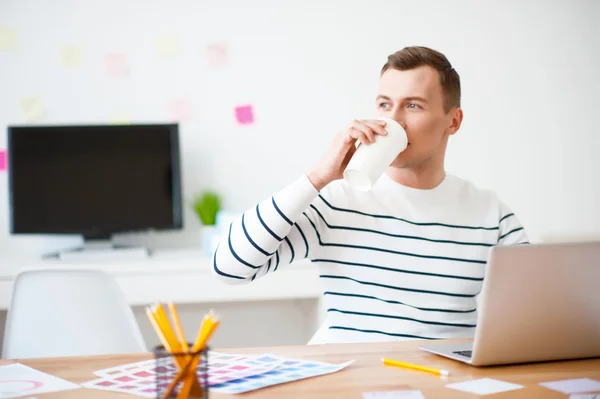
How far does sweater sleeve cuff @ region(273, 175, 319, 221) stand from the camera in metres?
1.56

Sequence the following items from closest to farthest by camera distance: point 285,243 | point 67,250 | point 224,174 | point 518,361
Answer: point 518,361
point 285,243
point 67,250
point 224,174

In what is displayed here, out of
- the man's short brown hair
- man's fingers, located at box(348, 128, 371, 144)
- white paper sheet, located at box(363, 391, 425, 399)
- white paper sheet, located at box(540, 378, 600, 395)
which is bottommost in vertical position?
white paper sheet, located at box(540, 378, 600, 395)

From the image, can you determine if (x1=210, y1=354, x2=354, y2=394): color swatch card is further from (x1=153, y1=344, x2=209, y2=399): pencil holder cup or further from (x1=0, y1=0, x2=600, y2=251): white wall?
(x1=0, y1=0, x2=600, y2=251): white wall

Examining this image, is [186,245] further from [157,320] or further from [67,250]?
[157,320]

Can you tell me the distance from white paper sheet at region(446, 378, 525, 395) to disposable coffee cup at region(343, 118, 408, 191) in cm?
43

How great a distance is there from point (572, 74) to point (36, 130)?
2436 mm

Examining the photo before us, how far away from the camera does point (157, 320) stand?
0.98 metres

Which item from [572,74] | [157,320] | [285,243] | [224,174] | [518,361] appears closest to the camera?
[157,320]

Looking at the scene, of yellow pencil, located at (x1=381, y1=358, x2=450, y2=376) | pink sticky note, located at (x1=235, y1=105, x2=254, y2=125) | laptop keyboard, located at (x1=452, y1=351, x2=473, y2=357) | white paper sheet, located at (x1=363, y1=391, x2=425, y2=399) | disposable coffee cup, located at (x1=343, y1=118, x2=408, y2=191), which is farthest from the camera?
pink sticky note, located at (x1=235, y1=105, x2=254, y2=125)

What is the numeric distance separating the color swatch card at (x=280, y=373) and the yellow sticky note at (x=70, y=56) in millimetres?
2283

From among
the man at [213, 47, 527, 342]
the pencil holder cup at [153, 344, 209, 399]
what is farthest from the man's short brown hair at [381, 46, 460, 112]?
the pencil holder cup at [153, 344, 209, 399]

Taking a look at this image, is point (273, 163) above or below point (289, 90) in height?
below

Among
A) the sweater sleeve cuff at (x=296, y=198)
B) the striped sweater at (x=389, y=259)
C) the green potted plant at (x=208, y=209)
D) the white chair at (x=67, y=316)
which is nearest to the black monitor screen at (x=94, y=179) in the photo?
the green potted plant at (x=208, y=209)

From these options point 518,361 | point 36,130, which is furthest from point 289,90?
point 518,361
